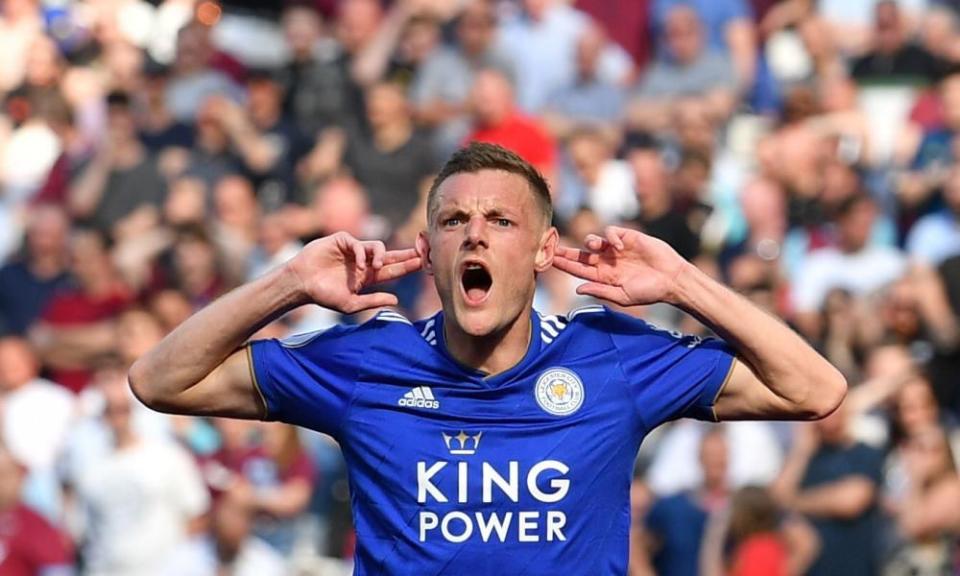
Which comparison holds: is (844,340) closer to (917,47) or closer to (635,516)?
(635,516)

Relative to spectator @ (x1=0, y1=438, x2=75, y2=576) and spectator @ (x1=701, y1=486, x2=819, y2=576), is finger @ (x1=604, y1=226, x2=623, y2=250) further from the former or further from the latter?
spectator @ (x1=0, y1=438, x2=75, y2=576)

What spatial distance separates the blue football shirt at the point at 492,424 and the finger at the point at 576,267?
0.44 ft

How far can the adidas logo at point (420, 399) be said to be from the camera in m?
6.27

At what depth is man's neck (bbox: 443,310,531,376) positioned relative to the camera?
6344 mm

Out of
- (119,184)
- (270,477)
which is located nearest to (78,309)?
(119,184)

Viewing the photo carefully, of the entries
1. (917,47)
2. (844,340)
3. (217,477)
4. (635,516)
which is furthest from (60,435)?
(917,47)

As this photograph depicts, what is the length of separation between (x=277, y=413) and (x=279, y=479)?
18.4ft

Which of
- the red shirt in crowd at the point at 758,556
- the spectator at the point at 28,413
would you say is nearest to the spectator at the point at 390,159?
the spectator at the point at 28,413

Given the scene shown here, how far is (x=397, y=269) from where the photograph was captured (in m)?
6.34

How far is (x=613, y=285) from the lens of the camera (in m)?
6.43

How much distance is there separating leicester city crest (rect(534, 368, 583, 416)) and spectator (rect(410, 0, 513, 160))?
8.46 meters

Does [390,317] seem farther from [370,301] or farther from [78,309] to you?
[78,309]

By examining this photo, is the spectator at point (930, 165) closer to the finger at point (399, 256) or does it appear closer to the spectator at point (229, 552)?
the spectator at point (229, 552)

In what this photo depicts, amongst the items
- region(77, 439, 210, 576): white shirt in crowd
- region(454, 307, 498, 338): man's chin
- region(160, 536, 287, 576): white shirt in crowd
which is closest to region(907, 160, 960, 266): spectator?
region(160, 536, 287, 576): white shirt in crowd
